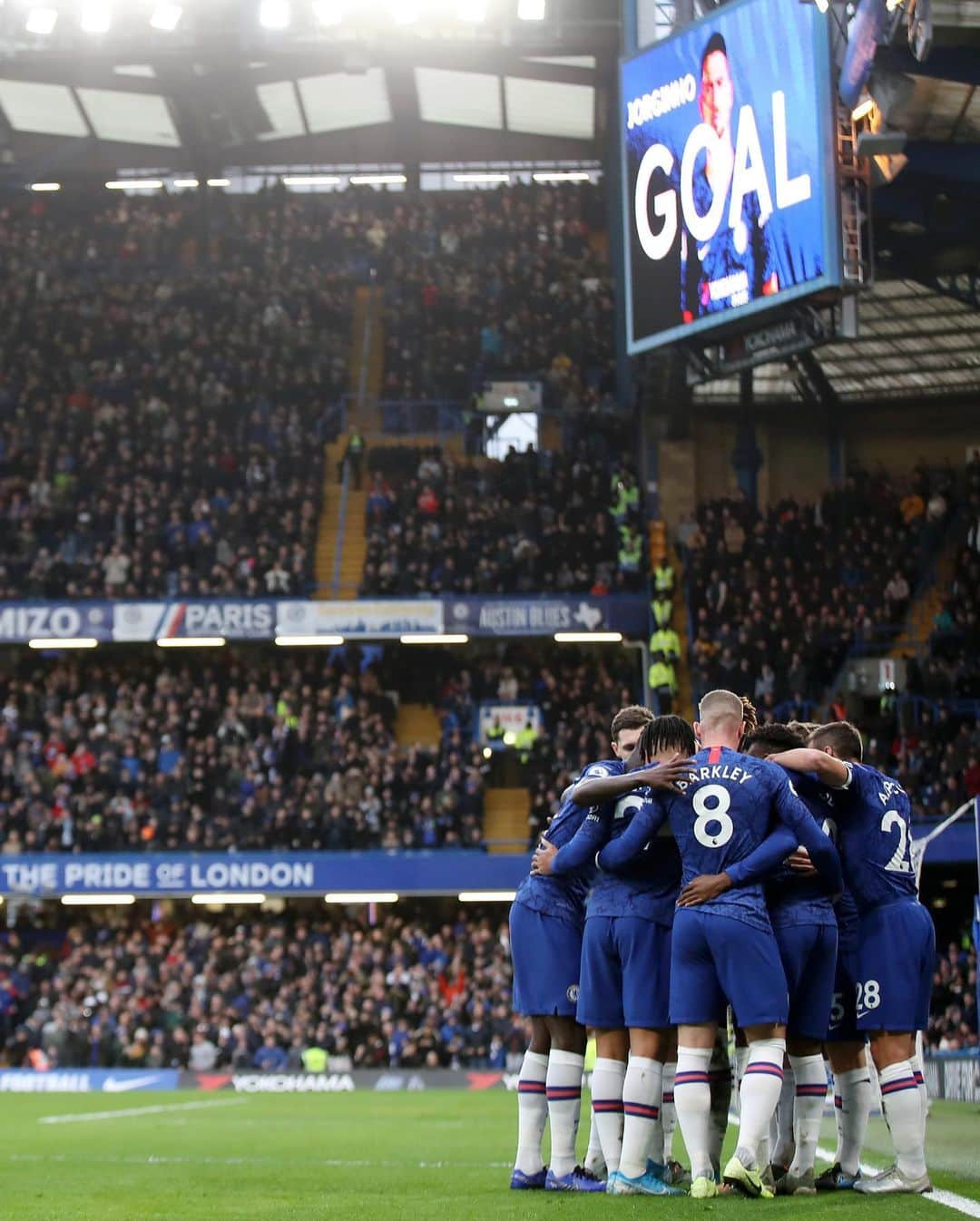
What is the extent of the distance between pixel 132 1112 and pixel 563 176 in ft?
101

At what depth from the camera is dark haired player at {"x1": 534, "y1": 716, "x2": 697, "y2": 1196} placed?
9.13 m

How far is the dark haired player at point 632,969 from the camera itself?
913 cm

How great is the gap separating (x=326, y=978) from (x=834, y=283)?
51.1ft

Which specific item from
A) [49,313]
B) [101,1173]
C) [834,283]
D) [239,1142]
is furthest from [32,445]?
[101,1173]

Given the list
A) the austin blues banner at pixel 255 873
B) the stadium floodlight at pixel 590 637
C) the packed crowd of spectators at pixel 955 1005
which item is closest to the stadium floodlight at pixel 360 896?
the austin blues banner at pixel 255 873

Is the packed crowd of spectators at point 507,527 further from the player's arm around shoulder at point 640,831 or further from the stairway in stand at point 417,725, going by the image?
the player's arm around shoulder at point 640,831

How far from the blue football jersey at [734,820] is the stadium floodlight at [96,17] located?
3429cm

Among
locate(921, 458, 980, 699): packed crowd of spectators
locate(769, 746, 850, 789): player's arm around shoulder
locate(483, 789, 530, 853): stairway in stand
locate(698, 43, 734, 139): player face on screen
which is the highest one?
locate(698, 43, 734, 139): player face on screen

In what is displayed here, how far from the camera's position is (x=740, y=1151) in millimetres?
8656

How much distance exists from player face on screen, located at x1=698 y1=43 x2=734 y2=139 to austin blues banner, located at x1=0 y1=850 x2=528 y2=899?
13.6 m

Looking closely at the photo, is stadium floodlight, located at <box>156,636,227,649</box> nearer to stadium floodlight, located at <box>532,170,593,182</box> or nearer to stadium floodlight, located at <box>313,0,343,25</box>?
stadium floodlight, located at <box>313,0,343,25</box>

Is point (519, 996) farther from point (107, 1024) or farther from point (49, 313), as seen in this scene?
point (49, 313)

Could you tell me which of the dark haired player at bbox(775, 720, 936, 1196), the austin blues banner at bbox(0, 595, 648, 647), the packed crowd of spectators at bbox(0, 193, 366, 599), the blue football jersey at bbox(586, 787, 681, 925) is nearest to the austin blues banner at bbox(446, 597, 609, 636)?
the austin blues banner at bbox(0, 595, 648, 647)

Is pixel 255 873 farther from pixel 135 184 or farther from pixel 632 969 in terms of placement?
pixel 632 969
